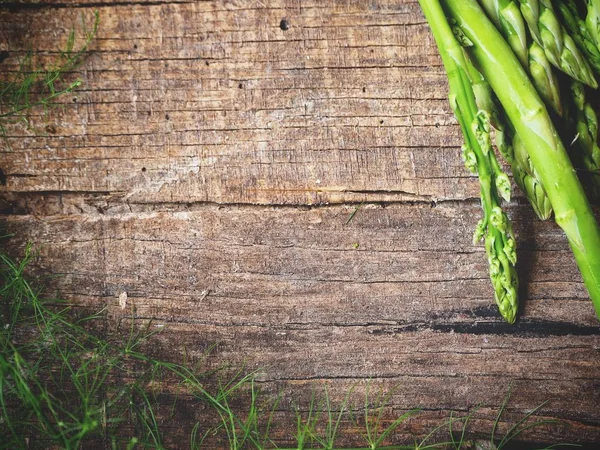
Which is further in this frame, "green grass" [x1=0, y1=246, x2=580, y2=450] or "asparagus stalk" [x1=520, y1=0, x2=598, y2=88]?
"green grass" [x1=0, y1=246, x2=580, y2=450]

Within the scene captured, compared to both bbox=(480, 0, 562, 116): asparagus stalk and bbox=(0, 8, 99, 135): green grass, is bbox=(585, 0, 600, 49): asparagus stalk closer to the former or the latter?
bbox=(480, 0, 562, 116): asparagus stalk

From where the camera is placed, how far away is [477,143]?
936 millimetres

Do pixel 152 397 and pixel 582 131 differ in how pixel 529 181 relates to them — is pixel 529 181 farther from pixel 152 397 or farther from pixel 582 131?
pixel 152 397

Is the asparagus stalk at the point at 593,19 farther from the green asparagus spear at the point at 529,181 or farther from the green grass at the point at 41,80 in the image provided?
the green grass at the point at 41,80

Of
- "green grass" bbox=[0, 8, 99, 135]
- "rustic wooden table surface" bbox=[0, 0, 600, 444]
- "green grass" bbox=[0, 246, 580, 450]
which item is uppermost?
"green grass" bbox=[0, 8, 99, 135]

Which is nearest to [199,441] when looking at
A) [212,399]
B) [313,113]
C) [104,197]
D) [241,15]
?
[212,399]

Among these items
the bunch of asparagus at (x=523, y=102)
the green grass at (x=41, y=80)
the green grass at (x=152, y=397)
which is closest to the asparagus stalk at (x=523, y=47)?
the bunch of asparagus at (x=523, y=102)

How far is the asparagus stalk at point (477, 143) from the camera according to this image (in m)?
0.92

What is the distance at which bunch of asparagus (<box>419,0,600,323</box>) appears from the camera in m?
0.91

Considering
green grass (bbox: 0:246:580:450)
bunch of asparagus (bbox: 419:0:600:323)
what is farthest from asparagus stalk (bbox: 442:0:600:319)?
green grass (bbox: 0:246:580:450)

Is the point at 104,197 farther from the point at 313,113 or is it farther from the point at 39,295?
the point at 313,113

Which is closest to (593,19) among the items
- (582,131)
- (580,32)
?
(580,32)

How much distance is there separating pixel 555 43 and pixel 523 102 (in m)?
0.13

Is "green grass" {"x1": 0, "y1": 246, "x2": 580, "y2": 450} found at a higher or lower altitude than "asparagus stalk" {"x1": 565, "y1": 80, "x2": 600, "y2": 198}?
lower
